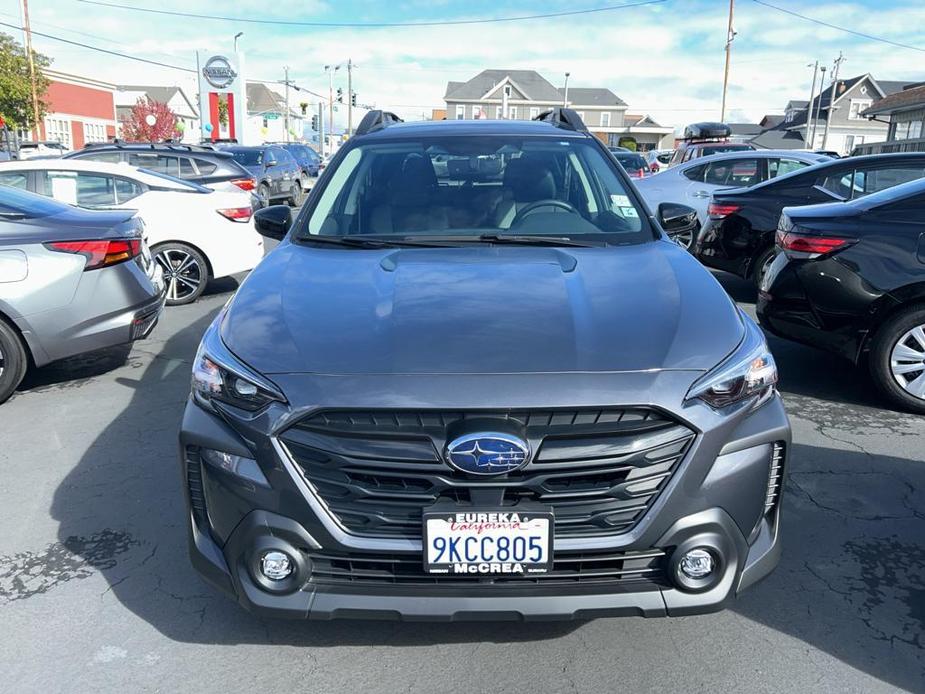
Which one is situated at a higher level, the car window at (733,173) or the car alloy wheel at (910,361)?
the car window at (733,173)

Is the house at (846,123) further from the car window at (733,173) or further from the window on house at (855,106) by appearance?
the car window at (733,173)

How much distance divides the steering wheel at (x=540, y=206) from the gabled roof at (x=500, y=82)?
296ft

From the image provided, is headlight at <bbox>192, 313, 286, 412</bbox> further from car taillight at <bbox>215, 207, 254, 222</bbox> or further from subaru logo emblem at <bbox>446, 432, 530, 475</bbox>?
car taillight at <bbox>215, 207, 254, 222</bbox>

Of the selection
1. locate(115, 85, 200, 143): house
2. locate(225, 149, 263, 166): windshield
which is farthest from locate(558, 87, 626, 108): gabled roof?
locate(225, 149, 263, 166): windshield

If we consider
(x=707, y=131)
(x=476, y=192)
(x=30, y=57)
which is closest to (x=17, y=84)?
(x=30, y=57)

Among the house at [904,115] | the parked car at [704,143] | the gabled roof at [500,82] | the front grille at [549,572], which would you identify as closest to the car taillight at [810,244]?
the front grille at [549,572]

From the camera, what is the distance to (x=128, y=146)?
1365 cm

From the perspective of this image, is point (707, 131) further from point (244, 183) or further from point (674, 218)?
point (674, 218)

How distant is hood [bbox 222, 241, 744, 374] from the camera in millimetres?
2428

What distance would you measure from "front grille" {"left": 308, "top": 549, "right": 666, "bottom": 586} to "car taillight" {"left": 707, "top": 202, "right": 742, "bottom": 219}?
6595 millimetres

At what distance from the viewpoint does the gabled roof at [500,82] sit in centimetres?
9194

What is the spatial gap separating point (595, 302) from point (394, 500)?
98 cm

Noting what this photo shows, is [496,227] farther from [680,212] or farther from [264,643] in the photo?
[264,643]

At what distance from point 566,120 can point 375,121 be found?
45.2 inches
